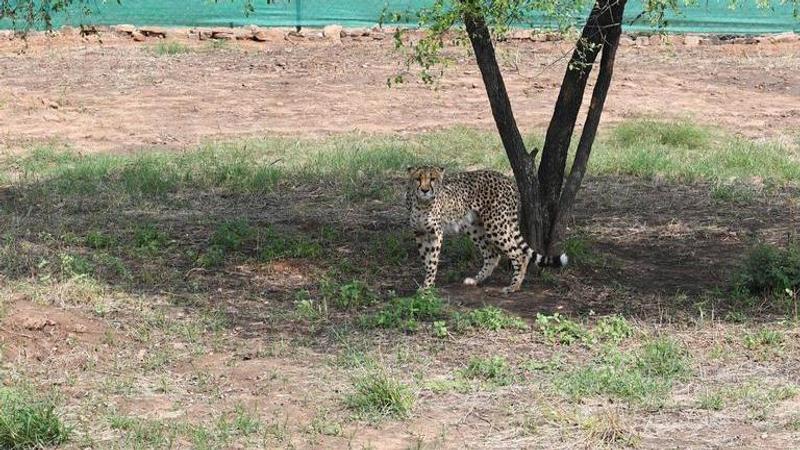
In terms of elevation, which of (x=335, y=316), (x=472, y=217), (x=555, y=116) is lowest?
(x=335, y=316)

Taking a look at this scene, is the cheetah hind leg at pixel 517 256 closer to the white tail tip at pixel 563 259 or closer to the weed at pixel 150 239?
the white tail tip at pixel 563 259

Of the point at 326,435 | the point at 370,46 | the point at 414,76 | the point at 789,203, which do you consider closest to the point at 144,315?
the point at 326,435

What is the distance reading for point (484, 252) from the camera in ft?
30.0

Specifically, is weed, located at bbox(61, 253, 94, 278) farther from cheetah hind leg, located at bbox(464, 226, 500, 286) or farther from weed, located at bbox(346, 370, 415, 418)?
weed, located at bbox(346, 370, 415, 418)

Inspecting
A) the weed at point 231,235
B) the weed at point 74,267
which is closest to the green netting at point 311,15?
the weed at point 231,235

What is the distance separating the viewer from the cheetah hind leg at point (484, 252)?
29.6 ft

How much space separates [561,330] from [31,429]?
3301 millimetres

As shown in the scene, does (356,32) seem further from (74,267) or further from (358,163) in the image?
(74,267)

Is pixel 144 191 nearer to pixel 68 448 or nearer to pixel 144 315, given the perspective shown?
pixel 144 315

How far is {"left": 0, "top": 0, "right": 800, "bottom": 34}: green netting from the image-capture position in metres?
24.3

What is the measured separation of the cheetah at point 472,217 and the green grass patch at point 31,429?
3.48 meters

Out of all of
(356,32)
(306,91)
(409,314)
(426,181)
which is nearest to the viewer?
(409,314)

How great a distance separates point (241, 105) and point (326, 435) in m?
11.3

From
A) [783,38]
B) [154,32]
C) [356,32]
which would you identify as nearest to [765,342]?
[356,32]
